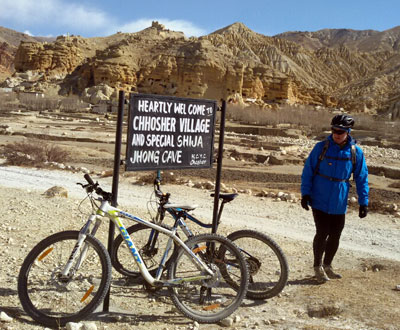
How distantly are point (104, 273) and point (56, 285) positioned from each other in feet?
1.41

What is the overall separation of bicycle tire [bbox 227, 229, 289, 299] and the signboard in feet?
2.64

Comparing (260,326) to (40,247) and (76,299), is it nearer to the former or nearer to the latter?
(76,299)

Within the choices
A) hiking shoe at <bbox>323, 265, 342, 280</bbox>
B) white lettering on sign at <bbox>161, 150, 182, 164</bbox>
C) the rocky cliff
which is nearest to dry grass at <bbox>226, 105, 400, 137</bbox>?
the rocky cliff

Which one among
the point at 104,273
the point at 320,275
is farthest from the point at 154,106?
the point at 320,275

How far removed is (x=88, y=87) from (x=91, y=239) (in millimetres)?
79462

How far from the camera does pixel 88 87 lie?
80.1m

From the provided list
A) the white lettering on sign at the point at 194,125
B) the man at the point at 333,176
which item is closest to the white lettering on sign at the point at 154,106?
the white lettering on sign at the point at 194,125

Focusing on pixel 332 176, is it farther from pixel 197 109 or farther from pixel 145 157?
pixel 145 157

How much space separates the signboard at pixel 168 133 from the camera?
13.5 ft

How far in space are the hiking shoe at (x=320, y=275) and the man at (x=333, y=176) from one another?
4.4 inches

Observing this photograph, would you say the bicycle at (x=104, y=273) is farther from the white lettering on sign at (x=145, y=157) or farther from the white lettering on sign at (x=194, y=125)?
the white lettering on sign at (x=194, y=125)

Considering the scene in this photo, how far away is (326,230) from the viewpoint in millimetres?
5117

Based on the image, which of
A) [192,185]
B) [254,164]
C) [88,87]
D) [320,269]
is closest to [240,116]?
[88,87]

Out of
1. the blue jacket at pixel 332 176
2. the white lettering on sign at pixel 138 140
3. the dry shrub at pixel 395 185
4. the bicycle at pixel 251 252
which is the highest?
the white lettering on sign at pixel 138 140
